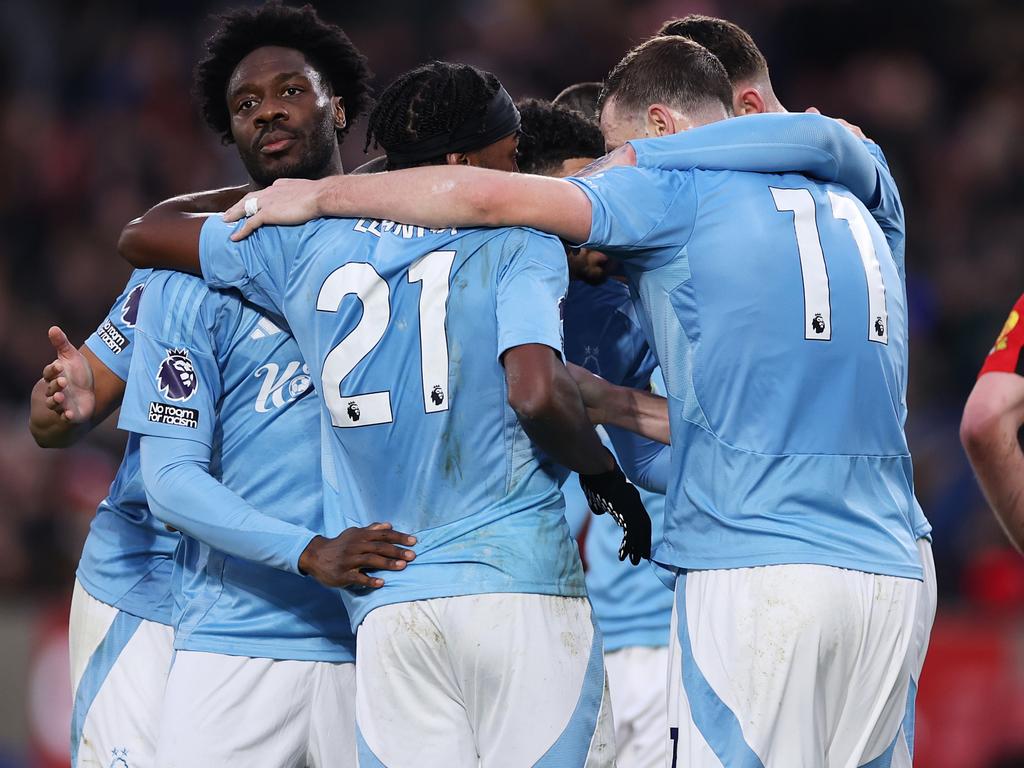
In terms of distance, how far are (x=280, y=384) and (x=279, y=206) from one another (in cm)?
53

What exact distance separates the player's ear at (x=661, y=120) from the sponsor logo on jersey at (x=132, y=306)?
5.15ft

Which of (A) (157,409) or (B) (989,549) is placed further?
(B) (989,549)

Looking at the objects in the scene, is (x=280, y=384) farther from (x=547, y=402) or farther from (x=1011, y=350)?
(x=1011, y=350)

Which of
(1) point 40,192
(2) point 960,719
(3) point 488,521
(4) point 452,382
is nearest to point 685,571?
(3) point 488,521

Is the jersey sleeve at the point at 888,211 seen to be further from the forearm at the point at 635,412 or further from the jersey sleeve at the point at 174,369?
the jersey sleeve at the point at 174,369

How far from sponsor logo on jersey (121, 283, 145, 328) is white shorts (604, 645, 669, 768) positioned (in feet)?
7.58

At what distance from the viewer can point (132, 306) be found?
166 inches

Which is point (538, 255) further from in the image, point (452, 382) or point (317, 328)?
point (317, 328)

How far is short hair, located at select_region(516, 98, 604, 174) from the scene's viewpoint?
465cm

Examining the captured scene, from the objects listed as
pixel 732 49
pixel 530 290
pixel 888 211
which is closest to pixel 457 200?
pixel 530 290

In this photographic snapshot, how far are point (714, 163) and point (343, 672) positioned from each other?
1.73 m

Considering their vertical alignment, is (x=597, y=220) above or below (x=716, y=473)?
above

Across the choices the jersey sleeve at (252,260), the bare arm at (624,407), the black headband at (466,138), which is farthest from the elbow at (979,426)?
the jersey sleeve at (252,260)

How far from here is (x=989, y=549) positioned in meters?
8.28
